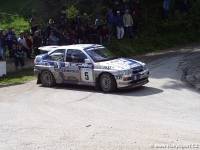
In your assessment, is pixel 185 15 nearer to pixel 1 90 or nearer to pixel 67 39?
pixel 67 39

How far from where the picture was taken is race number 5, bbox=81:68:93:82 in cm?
1477

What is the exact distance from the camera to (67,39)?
22312mm

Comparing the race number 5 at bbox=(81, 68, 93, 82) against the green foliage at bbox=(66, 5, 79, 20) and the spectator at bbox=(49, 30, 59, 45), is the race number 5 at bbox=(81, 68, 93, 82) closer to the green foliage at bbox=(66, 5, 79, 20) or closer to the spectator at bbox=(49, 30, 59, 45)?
the spectator at bbox=(49, 30, 59, 45)

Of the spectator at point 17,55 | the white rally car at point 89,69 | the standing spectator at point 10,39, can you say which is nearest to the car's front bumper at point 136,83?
the white rally car at point 89,69

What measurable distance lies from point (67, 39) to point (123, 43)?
3.67 m

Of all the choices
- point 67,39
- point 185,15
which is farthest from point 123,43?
point 185,15

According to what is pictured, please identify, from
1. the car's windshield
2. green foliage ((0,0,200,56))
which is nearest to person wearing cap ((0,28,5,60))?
green foliage ((0,0,200,56))

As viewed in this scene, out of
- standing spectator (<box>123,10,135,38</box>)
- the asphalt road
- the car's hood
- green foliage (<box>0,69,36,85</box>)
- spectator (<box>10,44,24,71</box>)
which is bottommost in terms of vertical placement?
the asphalt road

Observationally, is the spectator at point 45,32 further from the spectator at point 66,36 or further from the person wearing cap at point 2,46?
the person wearing cap at point 2,46

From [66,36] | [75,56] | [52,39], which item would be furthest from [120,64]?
[66,36]

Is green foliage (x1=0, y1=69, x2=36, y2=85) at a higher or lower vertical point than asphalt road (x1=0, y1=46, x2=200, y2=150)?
higher

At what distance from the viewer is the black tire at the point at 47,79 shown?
52.4 feet

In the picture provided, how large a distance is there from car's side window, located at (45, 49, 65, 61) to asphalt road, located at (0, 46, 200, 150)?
1.14m

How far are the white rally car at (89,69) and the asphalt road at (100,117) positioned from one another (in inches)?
14.7
